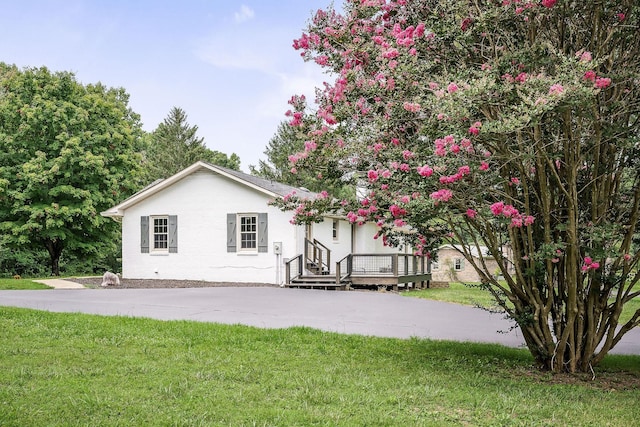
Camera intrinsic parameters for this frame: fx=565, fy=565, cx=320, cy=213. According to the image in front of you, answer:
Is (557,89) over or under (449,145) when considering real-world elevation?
over

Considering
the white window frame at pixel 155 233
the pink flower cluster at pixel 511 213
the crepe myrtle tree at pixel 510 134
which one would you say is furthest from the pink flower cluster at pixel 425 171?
the white window frame at pixel 155 233

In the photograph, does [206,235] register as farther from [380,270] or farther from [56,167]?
[56,167]

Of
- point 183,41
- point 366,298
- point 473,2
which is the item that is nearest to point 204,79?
point 183,41

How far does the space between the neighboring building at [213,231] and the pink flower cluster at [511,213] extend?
13.8 metres

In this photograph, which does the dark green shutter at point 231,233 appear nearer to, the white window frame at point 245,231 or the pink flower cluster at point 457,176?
the white window frame at point 245,231

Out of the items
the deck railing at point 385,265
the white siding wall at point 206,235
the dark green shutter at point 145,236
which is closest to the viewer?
the deck railing at point 385,265

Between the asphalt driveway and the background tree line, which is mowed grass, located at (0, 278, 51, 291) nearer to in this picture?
the asphalt driveway

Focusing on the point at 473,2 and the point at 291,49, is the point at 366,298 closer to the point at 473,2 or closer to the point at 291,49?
the point at 291,49

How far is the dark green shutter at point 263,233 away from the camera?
19.8 metres

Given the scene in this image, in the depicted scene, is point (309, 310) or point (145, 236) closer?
point (309, 310)

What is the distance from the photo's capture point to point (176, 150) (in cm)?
4572

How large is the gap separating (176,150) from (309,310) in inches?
1423

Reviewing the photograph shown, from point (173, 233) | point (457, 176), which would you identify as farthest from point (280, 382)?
point (173, 233)

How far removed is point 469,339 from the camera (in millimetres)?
8828
